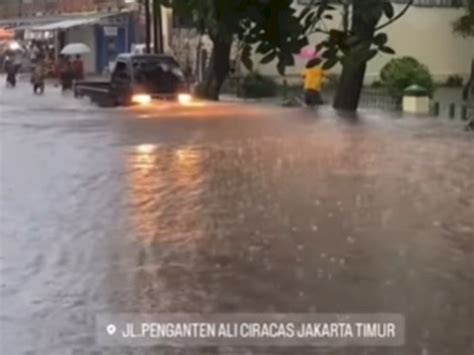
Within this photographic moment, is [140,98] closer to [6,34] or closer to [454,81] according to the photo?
[454,81]

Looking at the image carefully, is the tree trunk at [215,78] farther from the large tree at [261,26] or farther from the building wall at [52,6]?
the large tree at [261,26]

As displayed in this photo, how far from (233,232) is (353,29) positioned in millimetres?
5875

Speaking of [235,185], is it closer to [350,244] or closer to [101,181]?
[101,181]

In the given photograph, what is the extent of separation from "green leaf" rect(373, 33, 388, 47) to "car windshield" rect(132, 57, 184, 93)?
28002 millimetres

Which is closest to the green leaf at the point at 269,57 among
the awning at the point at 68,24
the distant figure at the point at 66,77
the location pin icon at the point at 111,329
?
the location pin icon at the point at 111,329

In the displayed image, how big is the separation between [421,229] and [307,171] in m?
5.25

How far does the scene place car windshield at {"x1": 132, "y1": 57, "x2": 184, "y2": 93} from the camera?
110ft

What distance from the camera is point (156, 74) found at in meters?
33.7

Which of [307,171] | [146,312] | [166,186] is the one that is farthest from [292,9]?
[307,171]

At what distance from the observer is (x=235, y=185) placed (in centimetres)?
1559

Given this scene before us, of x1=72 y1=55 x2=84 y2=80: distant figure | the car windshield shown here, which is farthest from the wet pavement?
x1=72 y1=55 x2=84 y2=80: distant figure

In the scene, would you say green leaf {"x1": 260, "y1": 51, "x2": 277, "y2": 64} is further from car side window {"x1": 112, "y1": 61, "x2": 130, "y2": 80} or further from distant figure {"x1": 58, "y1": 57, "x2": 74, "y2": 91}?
distant figure {"x1": 58, "y1": 57, "x2": 74, "y2": 91}

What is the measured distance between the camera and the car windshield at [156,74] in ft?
110

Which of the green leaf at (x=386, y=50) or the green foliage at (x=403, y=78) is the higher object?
the green leaf at (x=386, y=50)
